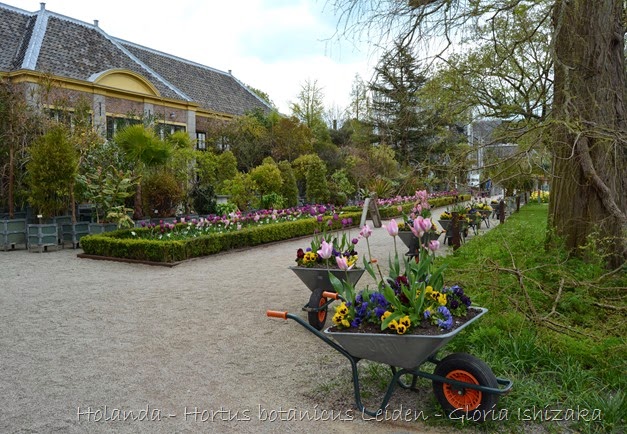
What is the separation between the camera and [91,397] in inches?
134

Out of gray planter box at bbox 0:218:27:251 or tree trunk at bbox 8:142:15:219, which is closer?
gray planter box at bbox 0:218:27:251

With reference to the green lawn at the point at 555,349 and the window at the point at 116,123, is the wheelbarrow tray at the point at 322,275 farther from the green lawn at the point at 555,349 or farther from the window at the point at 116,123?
the window at the point at 116,123

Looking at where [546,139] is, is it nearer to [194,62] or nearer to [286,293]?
[286,293]

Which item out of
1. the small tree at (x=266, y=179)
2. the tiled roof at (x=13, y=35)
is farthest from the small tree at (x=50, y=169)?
the small tree at (x=266, y=179)

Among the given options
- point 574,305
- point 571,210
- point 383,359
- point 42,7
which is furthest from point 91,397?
point 42,7

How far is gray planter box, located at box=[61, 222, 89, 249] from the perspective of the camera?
470 inches

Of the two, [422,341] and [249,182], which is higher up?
[249,182]

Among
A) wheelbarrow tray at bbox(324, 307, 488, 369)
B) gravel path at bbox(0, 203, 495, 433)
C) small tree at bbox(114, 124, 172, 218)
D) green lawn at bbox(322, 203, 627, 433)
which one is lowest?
gravel path at bbox(0, 203, 495, 433)

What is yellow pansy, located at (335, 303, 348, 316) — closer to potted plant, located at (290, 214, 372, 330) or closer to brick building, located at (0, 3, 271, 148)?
potted plant, located at (290, 214, 372, 330)

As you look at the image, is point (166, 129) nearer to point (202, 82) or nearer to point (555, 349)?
point (202, 82)

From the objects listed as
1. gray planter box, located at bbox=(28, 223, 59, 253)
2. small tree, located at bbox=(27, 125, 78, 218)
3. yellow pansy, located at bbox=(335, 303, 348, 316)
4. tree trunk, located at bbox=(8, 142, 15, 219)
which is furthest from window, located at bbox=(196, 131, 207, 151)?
yellow pansy, located at bbox=(335, 303, 348, 316)

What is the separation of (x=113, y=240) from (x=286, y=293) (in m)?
4.94

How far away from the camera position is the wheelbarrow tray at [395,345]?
275cm

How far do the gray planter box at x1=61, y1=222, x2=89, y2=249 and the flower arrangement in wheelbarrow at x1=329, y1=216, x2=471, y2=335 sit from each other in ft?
33.9
